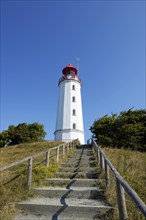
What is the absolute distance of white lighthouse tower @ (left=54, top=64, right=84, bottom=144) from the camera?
2509 cm

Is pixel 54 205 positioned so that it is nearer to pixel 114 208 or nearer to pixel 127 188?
pixel 114 208

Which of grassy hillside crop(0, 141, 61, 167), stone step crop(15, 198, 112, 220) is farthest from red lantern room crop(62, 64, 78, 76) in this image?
stone step crop(15, 198, 112, 220)

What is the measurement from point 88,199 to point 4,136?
23.8m

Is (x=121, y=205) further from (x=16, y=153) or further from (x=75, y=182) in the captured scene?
(x=16, y=153)

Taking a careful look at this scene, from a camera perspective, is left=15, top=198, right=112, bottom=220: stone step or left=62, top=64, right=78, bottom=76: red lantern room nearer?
left=15, top=198, right=112, bottom=220: stone step

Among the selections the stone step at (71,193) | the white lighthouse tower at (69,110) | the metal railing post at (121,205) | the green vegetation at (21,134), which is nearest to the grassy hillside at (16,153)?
the stone step at (71,193)

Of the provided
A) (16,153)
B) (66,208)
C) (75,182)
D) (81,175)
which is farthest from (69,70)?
(66,208)

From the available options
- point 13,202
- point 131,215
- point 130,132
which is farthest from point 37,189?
point 130,132

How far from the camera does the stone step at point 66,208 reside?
3.52 m

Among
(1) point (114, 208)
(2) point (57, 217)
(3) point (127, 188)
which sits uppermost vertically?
(3) point (127, 188)

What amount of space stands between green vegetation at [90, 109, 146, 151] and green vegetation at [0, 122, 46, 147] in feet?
35.5

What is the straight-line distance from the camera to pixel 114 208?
11.2ft

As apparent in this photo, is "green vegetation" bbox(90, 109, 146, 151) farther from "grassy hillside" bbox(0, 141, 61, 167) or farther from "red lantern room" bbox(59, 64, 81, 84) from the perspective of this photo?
"red lantern room" bbox(59, 64, 81, 84)

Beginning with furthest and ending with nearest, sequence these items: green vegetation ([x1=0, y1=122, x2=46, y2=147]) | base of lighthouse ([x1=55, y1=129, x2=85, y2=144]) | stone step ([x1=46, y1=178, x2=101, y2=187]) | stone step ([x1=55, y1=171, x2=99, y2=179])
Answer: green vegetation ([x1=0, y1=122, x2=46, y2=147])
base of lighthouse ([x1=55, y1=129, x2=85, y2=144])
stone step ([x1=55, y1=171, x2=99, y2=179])
stone step ([x1=46, y1=178, x2=101, y2=187])
